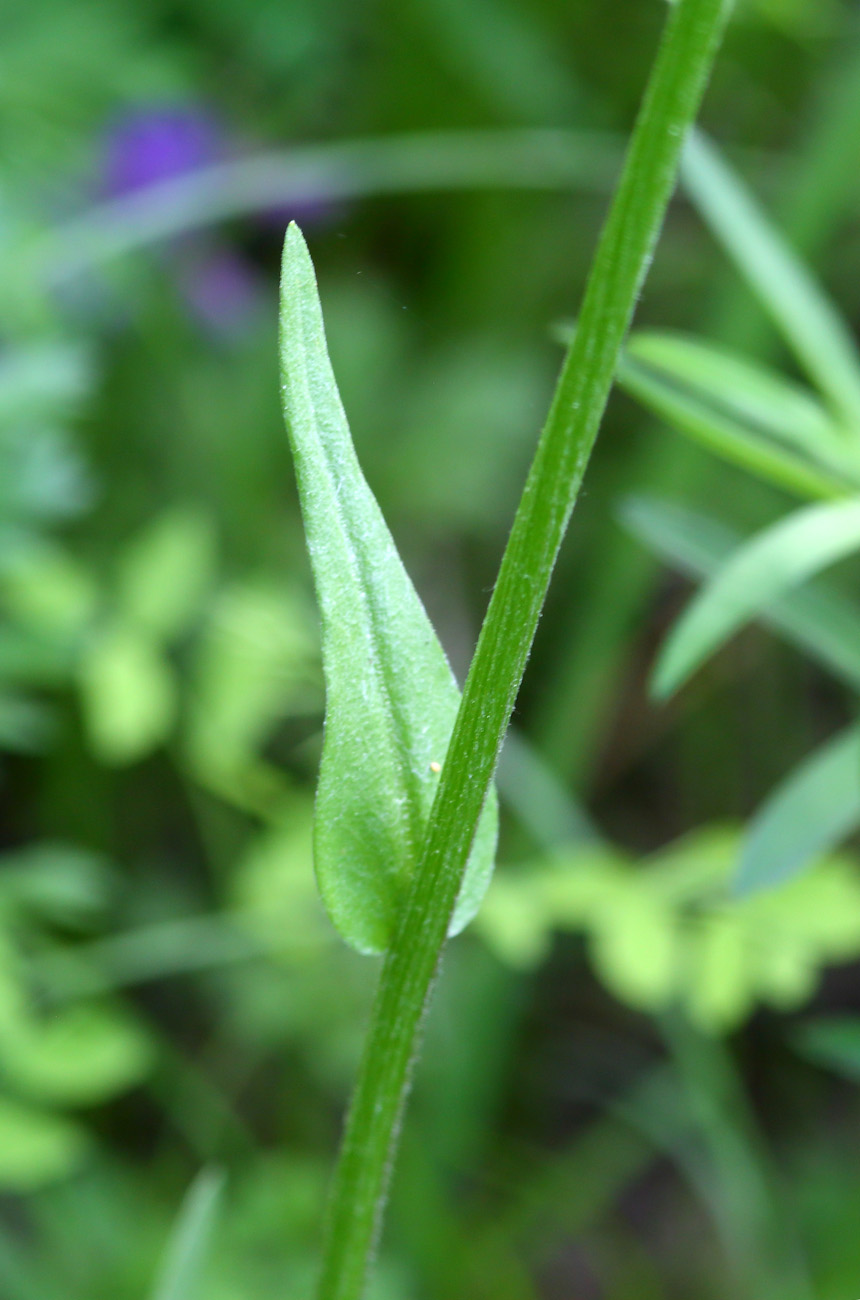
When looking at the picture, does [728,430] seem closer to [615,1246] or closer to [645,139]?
[645,139]

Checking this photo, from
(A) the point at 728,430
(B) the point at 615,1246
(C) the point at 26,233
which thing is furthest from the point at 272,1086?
(A) the point at 728,430

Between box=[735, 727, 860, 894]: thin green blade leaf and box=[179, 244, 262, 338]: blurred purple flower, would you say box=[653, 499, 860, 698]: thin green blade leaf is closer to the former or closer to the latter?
box=[735, 727, 860, 894]: thin green blade leaf

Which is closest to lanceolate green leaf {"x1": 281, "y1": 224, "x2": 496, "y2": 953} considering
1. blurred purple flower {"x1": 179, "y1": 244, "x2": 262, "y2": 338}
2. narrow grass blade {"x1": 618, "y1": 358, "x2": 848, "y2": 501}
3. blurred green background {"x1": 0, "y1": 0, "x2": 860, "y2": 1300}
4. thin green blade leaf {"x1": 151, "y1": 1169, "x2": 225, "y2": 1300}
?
thin green blade leaf {"x1": 151, "y1": 1169, "x2": 225, "y2": 1300}

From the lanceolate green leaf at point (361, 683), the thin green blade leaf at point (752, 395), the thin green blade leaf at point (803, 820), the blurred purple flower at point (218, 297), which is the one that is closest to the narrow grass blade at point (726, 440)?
the thin green blade leaf at point (752, 395)

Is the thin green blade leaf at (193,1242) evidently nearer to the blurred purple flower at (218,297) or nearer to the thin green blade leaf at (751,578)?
the thin green blade leaf at (751,578)

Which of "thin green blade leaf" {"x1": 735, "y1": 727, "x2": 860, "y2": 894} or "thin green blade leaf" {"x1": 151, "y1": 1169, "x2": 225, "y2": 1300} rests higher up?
"thin green blade leaf" {"x1": 735, "y1": 727, "x2": 860, "y2": 894}

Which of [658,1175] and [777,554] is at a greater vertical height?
[658,1175]

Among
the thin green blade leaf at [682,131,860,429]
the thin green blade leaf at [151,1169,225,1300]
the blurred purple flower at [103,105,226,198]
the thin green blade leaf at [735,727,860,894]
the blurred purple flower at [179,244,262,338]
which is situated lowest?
the thin green blade leaf at [151,1169,225,1300]
